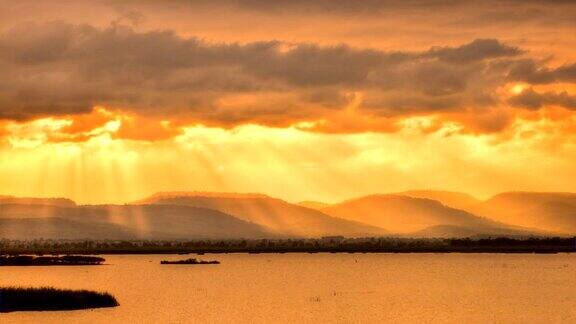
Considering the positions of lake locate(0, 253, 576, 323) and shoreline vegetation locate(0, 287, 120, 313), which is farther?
lake locate(0, 253, 576, 323)

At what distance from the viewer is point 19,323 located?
6241 cm

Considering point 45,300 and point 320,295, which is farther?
point 320,295

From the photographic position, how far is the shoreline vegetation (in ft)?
231

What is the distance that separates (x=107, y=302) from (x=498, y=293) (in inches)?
1587

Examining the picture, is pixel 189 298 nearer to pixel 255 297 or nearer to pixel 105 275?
pixel 255 297

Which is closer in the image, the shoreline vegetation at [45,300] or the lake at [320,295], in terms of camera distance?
the shoreline vegetation at [45,300]

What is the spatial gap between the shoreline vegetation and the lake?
5.95 ft

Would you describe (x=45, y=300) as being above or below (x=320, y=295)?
below

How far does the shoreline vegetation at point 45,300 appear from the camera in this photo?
231 feet

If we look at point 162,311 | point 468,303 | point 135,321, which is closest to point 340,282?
point 468,303

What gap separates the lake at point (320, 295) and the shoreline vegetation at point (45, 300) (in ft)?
5.95

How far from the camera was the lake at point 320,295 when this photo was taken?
232ft

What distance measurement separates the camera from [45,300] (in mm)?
71750

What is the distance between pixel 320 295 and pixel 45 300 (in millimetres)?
30134
